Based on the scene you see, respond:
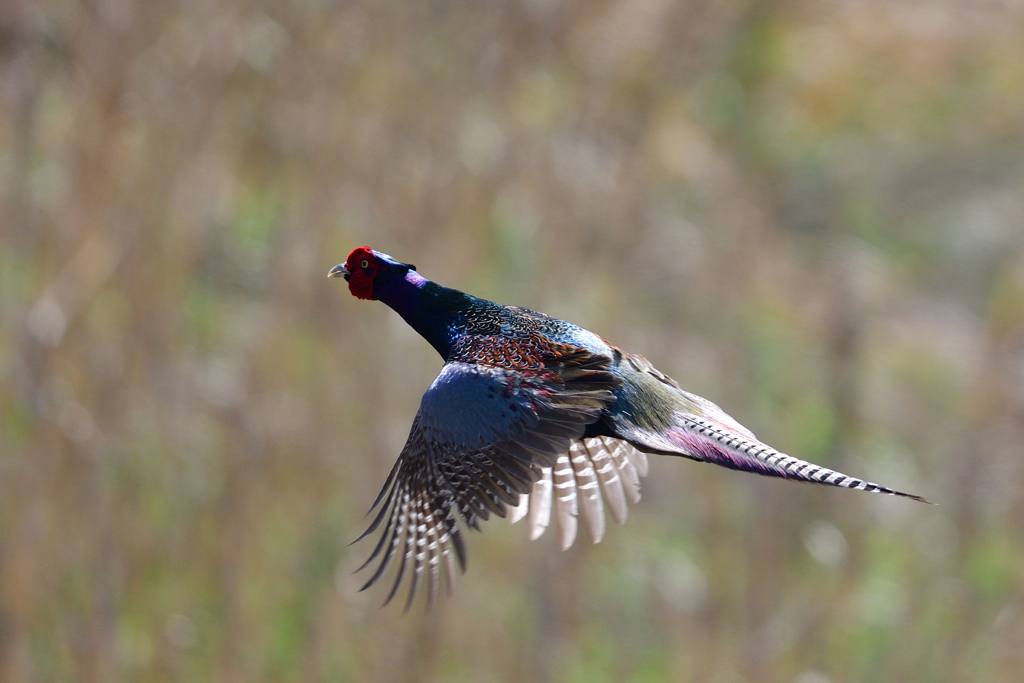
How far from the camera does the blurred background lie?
20.0 ft

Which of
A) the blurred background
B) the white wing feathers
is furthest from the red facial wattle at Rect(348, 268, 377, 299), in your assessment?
the blurred background

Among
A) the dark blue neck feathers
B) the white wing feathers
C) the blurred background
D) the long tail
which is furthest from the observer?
the blurred background

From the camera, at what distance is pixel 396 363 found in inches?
243

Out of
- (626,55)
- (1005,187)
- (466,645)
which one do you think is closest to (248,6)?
(626,55)

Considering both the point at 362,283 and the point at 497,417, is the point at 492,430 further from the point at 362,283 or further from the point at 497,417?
the point at 362,283

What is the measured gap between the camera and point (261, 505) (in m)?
6.20

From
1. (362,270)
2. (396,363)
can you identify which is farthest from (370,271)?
(396,363)

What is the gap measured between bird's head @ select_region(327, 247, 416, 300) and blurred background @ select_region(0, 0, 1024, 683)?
261 centimetres

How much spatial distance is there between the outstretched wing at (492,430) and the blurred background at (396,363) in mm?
2839

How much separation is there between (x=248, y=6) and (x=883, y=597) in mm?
5374

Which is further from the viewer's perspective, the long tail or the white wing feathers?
the white wing feathers

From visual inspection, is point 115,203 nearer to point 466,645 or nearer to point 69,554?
point 69,554

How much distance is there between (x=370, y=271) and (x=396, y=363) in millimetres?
2994

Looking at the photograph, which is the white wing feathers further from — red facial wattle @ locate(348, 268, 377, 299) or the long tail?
red facial wattle @ locate(348, 268, 377, 299)
